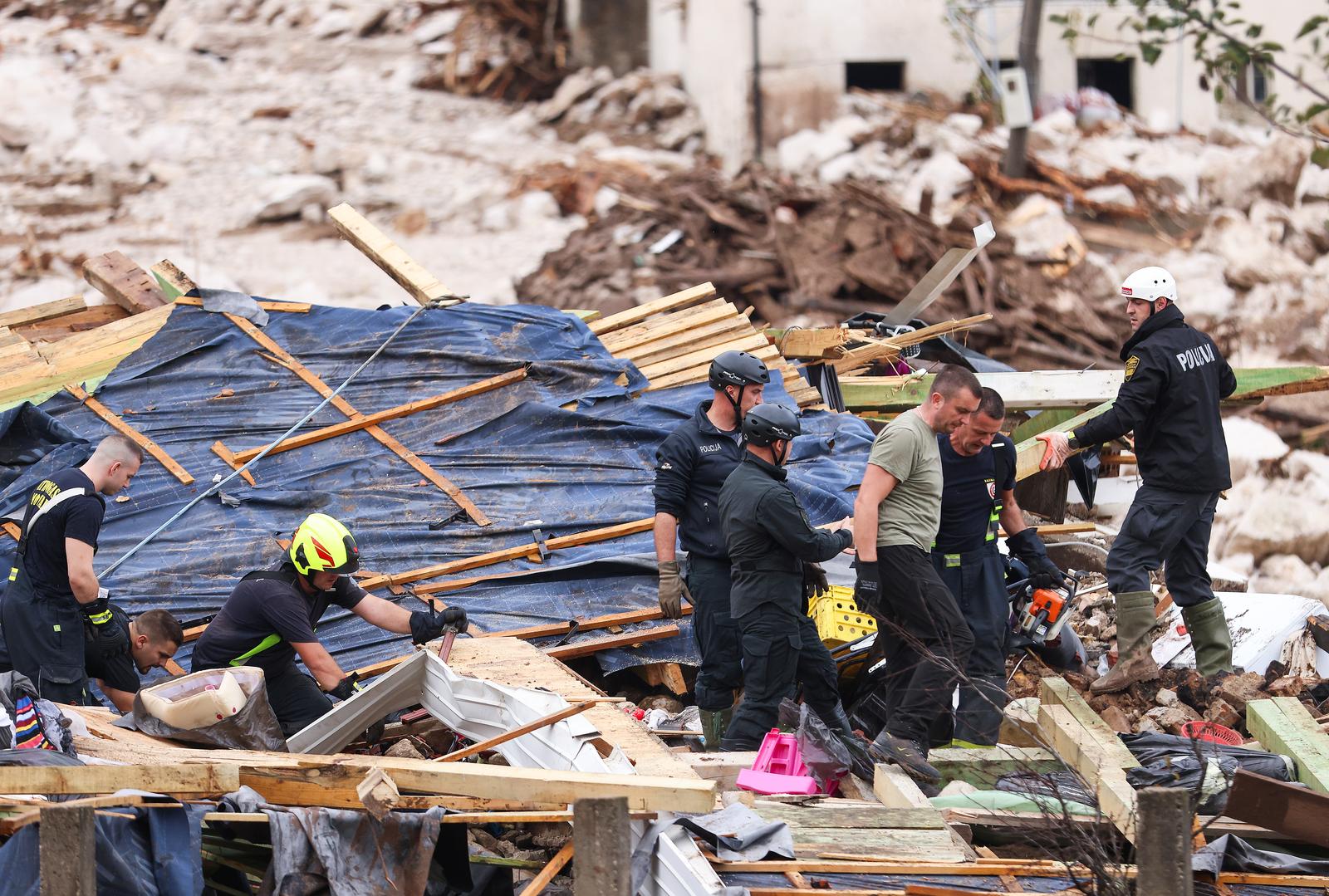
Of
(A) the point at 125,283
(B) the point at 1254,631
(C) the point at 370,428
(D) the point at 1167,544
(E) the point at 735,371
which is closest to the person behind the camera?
(E) the point at 735,371

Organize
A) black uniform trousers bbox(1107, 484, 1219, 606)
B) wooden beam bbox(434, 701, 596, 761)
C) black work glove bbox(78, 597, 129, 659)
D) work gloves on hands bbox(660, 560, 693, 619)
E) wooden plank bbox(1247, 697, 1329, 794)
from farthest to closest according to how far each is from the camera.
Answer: work gloves on hands bbox(660, 560, 693, 619)
black uniform trousers bbox(1107, 484, 1219, 606)
black work glove bbox(78, 597, 129, 659)
wooden plank bbox(1247, 697, 1329, 794)
wooden beam bbox(434, 701, 596, 761)

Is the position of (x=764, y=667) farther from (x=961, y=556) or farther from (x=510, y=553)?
(x=510, y=553)

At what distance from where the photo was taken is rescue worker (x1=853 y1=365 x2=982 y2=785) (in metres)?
6.14

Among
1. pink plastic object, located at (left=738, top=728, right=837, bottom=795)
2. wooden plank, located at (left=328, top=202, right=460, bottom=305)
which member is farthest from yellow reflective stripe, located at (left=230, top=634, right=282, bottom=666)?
wooden plank, located at (left=328, top=202, right=460, bottom=305)

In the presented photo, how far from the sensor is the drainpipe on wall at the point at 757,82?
22.2 meters

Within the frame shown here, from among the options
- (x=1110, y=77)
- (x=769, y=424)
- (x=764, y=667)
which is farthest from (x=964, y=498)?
(x=1110, y=77)

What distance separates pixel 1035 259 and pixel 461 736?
11556 mm

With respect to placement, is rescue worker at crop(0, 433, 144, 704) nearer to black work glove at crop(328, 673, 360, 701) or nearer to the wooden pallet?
black work glove at crop(328, 673, 360, 701)

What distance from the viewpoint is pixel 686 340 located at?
987cm

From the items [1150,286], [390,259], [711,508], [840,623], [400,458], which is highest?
[1150,286]

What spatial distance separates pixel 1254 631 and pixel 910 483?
287 centimetres

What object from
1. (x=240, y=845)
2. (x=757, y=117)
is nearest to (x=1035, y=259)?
(x=757, y=117)

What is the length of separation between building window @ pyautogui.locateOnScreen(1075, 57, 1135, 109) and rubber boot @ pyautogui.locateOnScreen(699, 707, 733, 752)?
18923mm

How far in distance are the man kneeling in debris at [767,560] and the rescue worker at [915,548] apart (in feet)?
0.59
